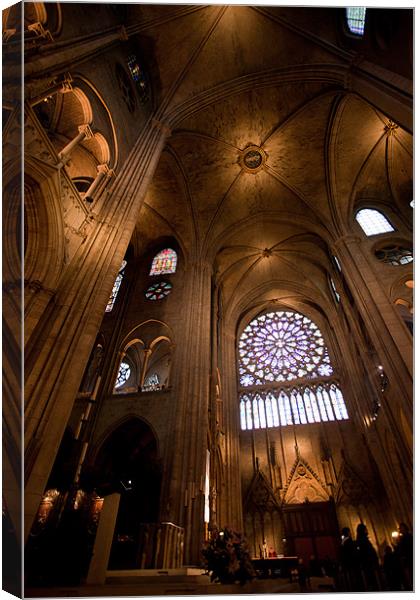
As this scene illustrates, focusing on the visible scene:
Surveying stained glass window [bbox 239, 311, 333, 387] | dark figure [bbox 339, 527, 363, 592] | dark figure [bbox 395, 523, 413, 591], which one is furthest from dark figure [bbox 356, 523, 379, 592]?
stained glass window [bbox 239, 311, 333, 387]

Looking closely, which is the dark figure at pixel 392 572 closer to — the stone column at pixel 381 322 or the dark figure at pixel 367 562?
the dark figure at pixel 367 562

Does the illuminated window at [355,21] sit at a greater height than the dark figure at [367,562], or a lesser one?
greater

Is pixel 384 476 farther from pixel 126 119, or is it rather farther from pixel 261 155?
pixel 126 119

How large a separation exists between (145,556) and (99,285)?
19.0ft

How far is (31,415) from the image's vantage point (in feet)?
14.8

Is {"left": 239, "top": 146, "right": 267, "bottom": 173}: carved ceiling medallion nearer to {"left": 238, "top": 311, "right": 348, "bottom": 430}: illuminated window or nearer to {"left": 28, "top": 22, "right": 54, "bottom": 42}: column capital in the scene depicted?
{"left": 28, "top": 22, "right": 54, "bottom": 42}: column capital

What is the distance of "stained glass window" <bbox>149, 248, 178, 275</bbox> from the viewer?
54.7 feet

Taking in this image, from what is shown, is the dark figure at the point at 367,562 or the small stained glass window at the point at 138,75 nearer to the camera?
the dark figure at the point at 367,562

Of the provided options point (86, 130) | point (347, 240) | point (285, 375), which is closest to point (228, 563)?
point (86, 130)

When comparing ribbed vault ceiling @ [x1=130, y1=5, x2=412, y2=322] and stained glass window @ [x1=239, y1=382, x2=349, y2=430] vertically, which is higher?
ribbed vault ceiling @ [x1=130, y1=5, x2=412, y2=322]

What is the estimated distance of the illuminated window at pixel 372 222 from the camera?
13172mm

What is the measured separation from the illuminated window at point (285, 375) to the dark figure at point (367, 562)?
650 inches

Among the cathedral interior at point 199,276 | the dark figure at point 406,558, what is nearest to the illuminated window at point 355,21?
the cathedral interior at point 199,276

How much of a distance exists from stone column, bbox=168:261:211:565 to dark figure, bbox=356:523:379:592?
6179 millimetres
